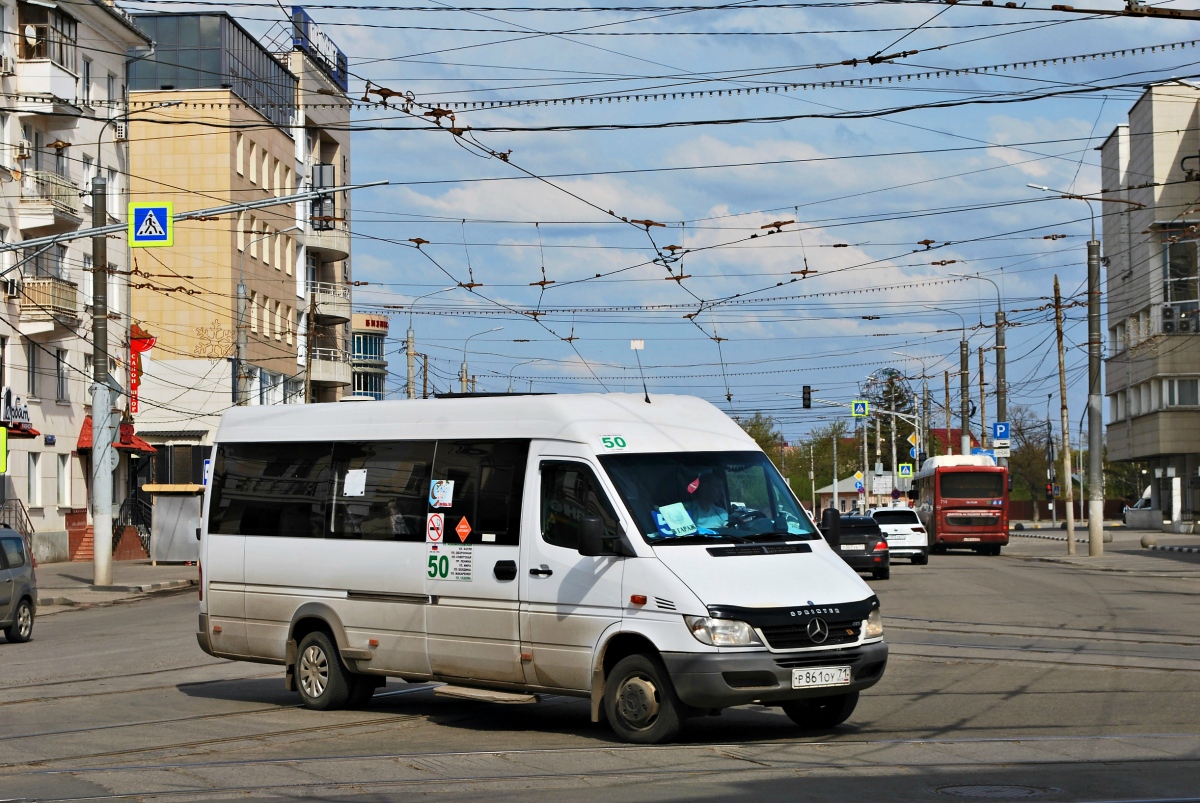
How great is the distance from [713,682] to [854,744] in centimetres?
111

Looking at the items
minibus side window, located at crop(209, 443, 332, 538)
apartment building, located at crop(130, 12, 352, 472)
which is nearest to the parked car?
minibus side window, located at crop(209, 443, 332, 538)

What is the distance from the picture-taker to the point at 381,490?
12.7 m

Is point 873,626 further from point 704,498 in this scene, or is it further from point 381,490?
point 381,490

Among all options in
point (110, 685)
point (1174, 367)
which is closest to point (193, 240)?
point (1174, 367)

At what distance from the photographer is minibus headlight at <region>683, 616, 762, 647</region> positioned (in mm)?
10086

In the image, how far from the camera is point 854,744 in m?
10.3

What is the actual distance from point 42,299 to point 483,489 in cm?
3843

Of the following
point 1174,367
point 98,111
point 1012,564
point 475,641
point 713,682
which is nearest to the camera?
point 713,682

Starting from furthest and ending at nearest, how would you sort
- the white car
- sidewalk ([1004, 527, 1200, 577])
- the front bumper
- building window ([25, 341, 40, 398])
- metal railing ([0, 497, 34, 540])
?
building window ([25, 341, 40, 398]) → metal railing ([0, 497, 34, 540]) → the white car → sidewalk ([1004, 527, 1200, 577]) → the front bumper

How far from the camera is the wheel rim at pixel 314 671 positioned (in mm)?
12977

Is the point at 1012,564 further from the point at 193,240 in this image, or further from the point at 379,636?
the point at 193,240

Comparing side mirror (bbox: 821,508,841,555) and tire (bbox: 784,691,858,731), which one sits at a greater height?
side mirror (bbox: 821,508,841,555)

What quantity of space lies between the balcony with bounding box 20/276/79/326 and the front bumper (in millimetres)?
40394

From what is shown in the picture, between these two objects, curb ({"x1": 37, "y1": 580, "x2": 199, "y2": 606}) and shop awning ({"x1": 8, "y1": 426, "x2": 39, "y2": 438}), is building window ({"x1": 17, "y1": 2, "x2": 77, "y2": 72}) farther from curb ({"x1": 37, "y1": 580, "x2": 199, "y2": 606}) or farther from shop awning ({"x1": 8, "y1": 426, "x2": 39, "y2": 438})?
curb ({"x1": 37, "y1": 580, "x2": 199, "y2": 606})
